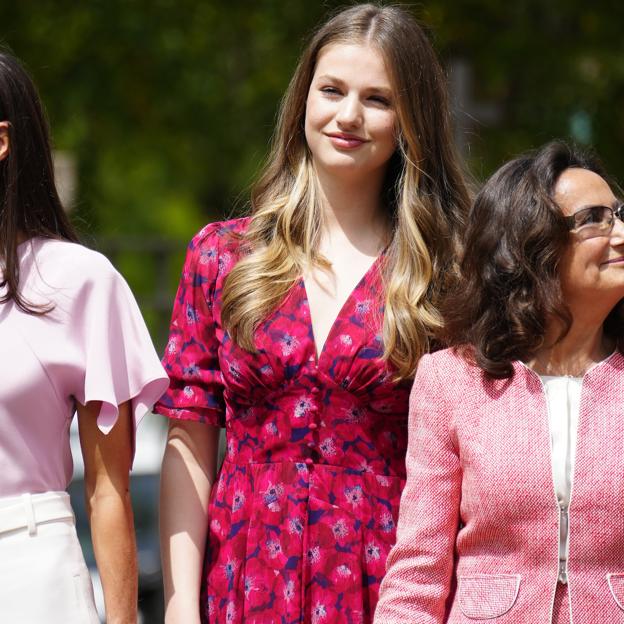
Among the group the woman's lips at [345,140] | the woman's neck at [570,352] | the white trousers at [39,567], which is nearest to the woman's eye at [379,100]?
the woman's lips at [345,140]

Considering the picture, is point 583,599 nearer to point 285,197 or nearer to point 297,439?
point 297,439

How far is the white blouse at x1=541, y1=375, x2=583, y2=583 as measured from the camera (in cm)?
320

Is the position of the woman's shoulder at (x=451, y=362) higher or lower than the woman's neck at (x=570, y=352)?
lower

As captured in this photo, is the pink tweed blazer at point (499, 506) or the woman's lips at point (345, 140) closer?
the pink tweed blazer at point (499, 506)

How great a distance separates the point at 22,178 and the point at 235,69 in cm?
913

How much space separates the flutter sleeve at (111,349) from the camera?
338cm

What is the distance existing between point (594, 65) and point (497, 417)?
6.57 m

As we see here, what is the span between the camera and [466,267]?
3541mm

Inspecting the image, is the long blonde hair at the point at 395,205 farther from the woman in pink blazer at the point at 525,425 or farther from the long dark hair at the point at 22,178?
the long dark hair at the point at 22,178

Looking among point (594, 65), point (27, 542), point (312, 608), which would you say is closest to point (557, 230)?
point (312, 608)

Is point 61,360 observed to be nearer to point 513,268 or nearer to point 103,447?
point 103,447

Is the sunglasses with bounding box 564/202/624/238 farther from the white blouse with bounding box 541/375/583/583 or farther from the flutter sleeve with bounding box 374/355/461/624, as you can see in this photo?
the flutter sleeve with bounding box 374/355/461/624

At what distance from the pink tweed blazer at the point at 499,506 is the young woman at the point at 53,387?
65cm

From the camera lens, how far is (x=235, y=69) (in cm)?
1244
